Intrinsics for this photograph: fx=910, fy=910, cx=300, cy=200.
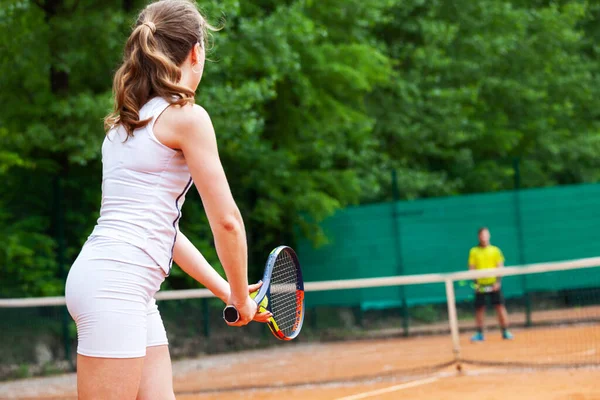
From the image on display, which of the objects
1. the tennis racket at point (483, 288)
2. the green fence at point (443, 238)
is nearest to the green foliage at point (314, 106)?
the green fence at point (443, 238)

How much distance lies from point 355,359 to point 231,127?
11.6ft

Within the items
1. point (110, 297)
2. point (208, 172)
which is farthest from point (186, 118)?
point (110, 297)

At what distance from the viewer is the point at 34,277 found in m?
12.3

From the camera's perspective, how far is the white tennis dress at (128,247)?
2455mm

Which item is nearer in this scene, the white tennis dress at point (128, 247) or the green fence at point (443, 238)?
the white tennis dress at point (128, 247)

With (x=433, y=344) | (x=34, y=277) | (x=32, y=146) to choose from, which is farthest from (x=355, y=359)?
(x=32, y=146)

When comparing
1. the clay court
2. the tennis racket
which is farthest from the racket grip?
the tennis racket

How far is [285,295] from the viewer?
10.7ft

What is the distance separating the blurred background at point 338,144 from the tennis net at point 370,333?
0.17ft

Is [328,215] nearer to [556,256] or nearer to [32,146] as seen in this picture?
[556,256]

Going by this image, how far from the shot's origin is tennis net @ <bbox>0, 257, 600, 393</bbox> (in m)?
9.73

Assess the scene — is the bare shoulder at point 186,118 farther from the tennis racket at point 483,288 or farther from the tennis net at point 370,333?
the tennis racket at point 483,288

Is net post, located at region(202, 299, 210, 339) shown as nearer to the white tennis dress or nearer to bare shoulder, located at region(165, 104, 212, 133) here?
the white tennis dress

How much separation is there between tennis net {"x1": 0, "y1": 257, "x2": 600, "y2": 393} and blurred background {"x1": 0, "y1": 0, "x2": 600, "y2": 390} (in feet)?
0.17
